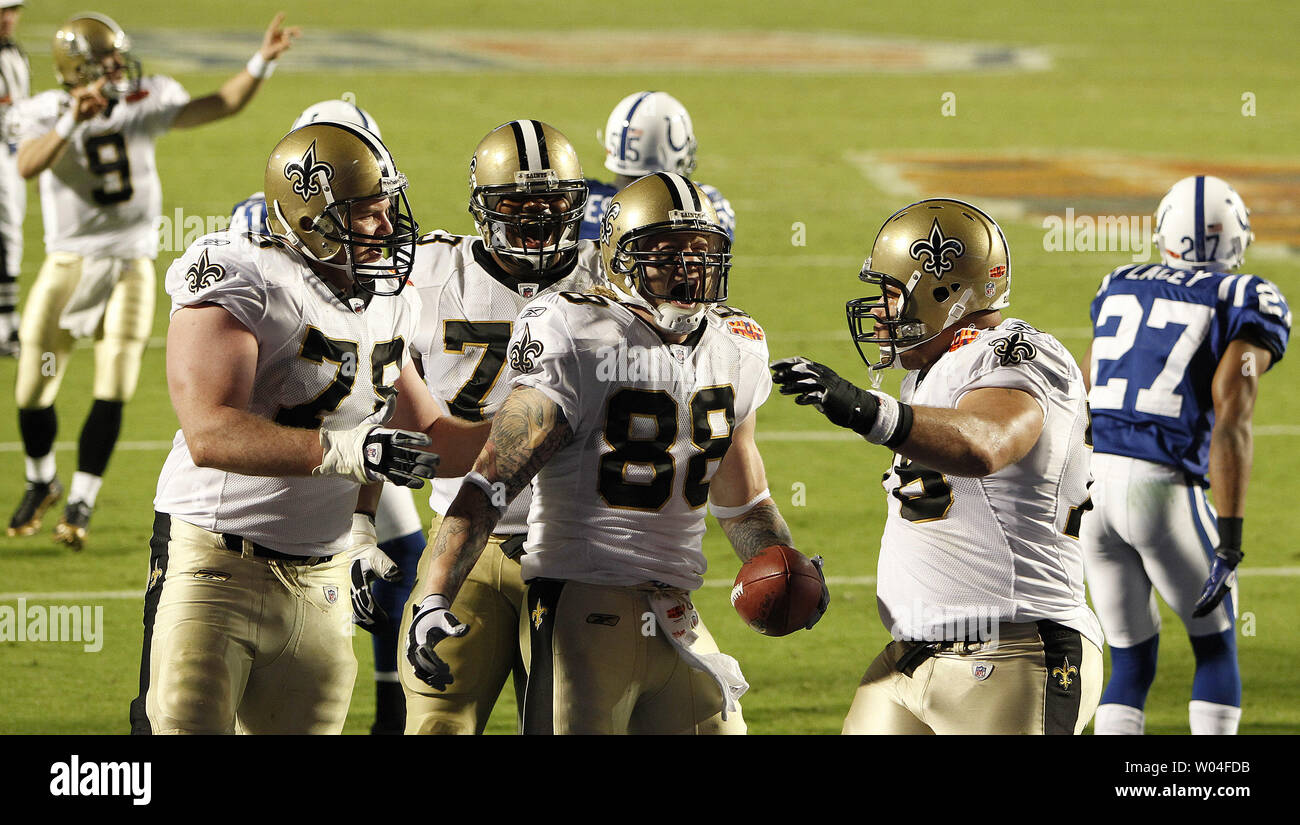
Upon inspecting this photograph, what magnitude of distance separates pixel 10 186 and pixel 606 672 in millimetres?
9270

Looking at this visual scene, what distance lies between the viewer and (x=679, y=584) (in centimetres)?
408

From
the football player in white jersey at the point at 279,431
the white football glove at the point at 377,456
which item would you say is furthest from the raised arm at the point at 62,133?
the white football glove at the point at 377,456

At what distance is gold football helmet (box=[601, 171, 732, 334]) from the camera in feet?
13.2

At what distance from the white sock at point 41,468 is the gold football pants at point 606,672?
200 inches

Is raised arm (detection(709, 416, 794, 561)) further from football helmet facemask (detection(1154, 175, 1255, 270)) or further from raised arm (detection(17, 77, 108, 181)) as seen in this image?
raised arm (detection(17, 77, 108, 181))

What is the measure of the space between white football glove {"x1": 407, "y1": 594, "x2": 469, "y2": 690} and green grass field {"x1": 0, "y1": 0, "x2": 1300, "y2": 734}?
255 centimetres

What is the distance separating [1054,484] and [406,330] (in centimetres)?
176

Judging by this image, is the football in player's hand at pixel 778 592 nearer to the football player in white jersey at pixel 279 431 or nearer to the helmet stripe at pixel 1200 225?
the football player in white jersey at pixel 279 431

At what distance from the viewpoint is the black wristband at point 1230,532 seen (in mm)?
5504

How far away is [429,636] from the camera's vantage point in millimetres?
3625

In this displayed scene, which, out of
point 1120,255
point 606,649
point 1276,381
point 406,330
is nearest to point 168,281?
point 406,330

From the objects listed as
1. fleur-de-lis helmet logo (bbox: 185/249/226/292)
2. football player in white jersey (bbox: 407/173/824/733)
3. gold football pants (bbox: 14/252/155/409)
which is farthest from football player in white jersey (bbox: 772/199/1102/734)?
gold football pants (bbox: 14/252/155/409)

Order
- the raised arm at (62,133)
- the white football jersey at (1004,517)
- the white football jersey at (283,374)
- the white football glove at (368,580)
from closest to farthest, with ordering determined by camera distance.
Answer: the white football jersey at (283,374)
the white football jersey at (1004,517)
the white football glove at (368,580)
the raised arm at (62,133)

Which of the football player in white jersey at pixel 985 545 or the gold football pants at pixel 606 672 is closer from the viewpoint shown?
the gold football pants at pixel 606 672
